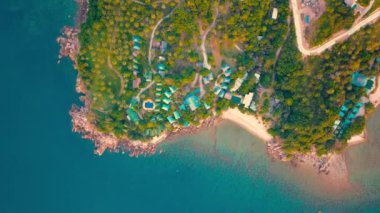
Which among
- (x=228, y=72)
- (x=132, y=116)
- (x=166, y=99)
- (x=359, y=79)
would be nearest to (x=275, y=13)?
(x=228, y=72)

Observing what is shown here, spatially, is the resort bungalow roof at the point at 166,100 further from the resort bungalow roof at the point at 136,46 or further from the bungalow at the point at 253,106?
the bungalow at the point at 253,106

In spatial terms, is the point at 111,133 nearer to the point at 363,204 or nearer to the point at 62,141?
the point at 62,141

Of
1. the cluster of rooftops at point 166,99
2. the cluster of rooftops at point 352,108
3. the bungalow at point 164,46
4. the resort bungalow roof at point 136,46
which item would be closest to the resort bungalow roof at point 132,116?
the cluster of rooftops at point 166,99

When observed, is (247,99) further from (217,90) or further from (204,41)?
(204,41)

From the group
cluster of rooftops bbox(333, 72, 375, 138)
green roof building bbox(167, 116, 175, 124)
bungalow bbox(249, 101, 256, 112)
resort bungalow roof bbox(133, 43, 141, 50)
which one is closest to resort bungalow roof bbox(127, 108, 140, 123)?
green roof building bbox(167, 116, 175, 124)

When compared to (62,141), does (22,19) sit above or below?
above

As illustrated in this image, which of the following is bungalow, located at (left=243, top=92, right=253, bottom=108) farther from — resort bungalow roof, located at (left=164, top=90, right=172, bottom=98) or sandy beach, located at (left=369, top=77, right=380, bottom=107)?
sandy beach, located at (left=369, top=77, right=380, bottom=107)

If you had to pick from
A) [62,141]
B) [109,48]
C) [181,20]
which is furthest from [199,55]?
[62,141]
